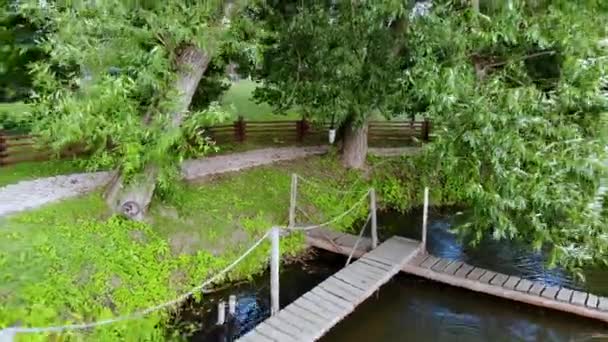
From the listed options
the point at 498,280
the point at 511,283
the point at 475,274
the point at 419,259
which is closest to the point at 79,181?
the point at 419,259

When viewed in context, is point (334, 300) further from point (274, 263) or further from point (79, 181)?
point (79, 181)

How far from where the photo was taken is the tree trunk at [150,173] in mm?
7902

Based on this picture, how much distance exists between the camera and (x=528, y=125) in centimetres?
739

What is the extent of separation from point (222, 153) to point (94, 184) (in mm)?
4474

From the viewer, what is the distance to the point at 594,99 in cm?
718

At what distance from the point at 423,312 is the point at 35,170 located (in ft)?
27.6

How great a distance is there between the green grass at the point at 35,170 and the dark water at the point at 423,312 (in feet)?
16.5

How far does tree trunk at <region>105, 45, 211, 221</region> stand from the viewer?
25.9 ft

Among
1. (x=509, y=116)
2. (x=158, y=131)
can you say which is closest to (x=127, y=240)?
(x=158, y=131)

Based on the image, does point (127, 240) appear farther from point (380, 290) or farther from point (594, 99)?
point (594, 99)

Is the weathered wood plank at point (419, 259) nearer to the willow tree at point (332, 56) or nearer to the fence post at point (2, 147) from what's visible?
the willow tree at point (332, 56)

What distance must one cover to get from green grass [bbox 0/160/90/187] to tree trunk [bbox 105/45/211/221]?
2511 millimetres

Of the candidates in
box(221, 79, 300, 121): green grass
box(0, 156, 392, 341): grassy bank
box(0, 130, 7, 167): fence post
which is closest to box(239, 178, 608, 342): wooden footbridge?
box(0, 156, 392, 341): grassy bank

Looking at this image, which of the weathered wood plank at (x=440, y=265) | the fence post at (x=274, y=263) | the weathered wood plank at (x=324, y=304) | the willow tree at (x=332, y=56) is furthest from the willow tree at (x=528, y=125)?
the fence post at (x=274, y=263)
